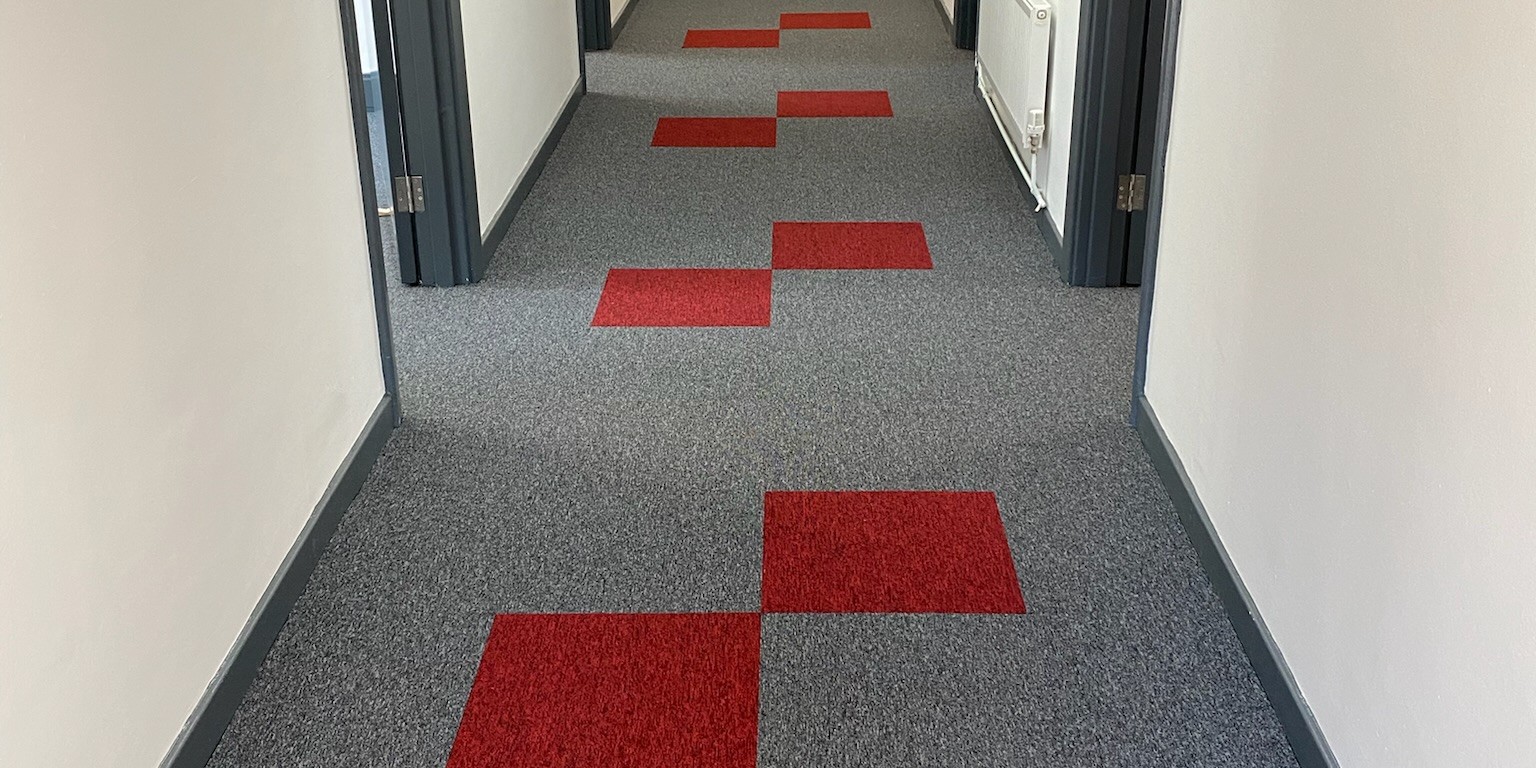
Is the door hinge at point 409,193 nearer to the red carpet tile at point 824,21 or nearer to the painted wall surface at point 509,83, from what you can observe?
the painted wall surface at point 509,83

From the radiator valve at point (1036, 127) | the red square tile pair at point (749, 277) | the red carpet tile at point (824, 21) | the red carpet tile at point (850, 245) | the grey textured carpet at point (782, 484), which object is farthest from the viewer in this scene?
the red carpet tile at point (824, 21)

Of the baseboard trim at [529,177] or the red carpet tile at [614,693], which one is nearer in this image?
the red carpet tile at [614,693]

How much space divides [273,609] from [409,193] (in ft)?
5.04

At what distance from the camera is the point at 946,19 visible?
6.49 m

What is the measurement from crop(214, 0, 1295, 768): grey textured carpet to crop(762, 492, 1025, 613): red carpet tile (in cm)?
4

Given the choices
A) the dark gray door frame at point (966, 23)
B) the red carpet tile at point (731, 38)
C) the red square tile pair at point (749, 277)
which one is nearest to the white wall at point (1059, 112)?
the red square tile pair at point (749, 277)

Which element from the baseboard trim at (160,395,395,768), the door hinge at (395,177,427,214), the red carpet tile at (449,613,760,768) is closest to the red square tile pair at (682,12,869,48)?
the door hinge at (395,177,427,214)

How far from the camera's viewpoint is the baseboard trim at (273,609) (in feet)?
5.83

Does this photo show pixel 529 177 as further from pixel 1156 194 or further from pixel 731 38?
pixel 731 38

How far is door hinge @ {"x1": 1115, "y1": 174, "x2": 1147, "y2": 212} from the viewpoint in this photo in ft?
11.0

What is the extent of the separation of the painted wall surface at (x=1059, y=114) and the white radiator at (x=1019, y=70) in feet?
0.07

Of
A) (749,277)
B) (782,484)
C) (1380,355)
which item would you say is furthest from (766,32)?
(1380,355)

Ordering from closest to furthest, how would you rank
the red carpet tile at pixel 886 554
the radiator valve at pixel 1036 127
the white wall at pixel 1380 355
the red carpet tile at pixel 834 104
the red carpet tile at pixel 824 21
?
the white wall at pixel 1380 355
the red carpet tile at pixel 886 554
the radiator valve at pixel 1036 127
the red carpet tile at pixel 834 104
the red carpet tile at pixel 824 21

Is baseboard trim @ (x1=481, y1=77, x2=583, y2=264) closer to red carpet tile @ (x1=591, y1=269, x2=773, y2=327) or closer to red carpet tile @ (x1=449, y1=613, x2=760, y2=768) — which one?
red carpet tile @ (x1=591, y1=269, x2=773, y2=327)
